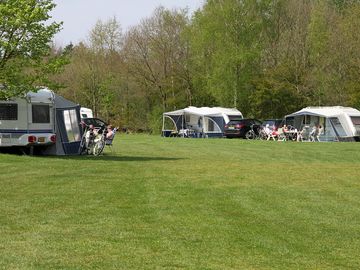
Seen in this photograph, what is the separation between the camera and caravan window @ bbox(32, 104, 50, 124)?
62.1ft

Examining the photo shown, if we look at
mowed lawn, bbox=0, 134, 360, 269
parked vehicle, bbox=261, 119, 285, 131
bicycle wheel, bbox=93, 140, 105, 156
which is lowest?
mowed lawn, bbox=0, 134, 360, 269

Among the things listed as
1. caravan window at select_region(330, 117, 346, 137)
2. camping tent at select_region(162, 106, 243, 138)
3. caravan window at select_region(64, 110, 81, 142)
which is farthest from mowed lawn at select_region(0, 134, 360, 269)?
camping tent at select_region(162, 106, 243, 138)

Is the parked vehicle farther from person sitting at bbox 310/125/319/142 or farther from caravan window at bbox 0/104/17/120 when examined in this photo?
caravan window at bbox 0/104/17/120

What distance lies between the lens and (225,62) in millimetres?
47281

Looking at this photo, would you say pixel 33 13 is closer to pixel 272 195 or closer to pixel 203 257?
pixel 272 195

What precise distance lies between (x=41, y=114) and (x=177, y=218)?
1178 centimetres

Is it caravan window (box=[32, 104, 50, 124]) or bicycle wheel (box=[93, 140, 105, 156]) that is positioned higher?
caravan window (box=[32, 104, 50, 124])

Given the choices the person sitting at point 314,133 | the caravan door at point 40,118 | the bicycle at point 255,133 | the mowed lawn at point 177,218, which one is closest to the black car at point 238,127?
the bicycle at point 255,133

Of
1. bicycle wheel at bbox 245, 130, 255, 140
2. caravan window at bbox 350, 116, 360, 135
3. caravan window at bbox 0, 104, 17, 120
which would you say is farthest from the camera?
bicycle wheel at bbox 245, 130, 255, 140

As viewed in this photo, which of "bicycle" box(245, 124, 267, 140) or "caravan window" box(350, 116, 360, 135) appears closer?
"caravan window" box(350, 116, 360, 135)

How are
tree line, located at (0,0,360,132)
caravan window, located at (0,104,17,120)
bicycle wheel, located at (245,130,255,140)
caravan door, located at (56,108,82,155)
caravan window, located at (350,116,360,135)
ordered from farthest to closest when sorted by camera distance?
1. tree line, located at (0,0,360,132)
2. bicycle wheel, located at (245,130,255,140)
3. caravan window, located at (350,116,360,135)
4. caravan door, located at (56,108,82,155)
5. caravan window, located at (0,104,17,120)

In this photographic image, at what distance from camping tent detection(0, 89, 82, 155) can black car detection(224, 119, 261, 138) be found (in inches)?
743

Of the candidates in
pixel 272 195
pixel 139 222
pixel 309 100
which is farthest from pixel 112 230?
pixel 309 100

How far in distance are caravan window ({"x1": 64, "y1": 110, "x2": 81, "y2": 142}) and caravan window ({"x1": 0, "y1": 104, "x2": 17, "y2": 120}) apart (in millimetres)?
2419
